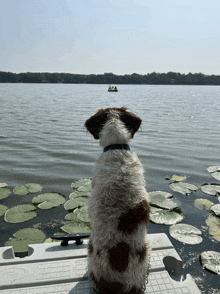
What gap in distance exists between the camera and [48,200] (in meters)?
4.75

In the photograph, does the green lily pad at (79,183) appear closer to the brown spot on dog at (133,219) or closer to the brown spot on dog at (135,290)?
the brown spot on dog at (135,290)

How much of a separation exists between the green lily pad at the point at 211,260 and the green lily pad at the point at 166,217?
891 mm

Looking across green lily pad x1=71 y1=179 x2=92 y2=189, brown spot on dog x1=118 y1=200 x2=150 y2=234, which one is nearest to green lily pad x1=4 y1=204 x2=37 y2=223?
green lily pad x1=71 y1=179 x2=92 y2=189

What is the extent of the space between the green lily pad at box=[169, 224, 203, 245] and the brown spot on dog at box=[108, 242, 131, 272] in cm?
230

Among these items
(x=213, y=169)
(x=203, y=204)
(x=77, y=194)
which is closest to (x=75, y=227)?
(x=77, y=194)

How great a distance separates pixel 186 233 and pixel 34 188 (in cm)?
373

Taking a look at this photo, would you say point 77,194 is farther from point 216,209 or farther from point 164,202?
point 216,209

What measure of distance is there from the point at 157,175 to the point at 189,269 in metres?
3.37

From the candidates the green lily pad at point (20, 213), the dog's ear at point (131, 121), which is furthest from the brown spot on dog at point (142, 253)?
the green lily pad at point (20, 213)

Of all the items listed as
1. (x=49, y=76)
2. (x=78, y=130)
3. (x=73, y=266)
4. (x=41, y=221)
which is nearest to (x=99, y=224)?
(x=73, y=266)

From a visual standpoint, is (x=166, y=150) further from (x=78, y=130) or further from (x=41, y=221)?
(x=41, y=221)

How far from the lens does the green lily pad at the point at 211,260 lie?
306 cm

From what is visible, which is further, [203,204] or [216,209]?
[203,204]

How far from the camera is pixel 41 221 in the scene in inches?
162
